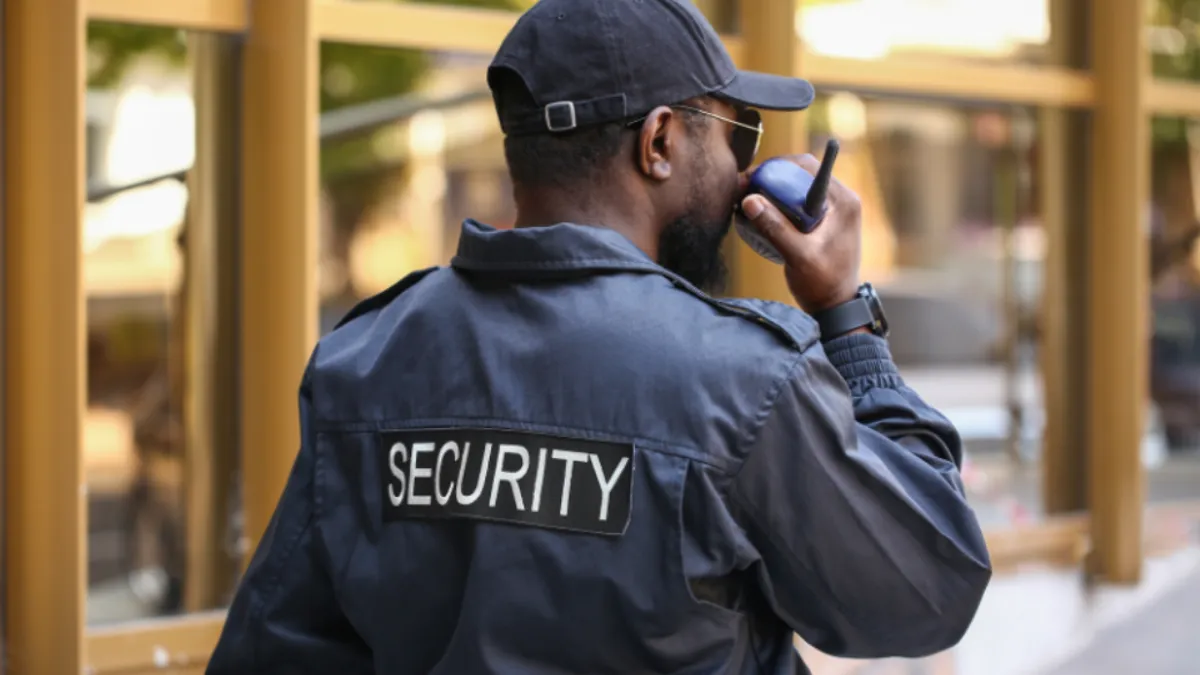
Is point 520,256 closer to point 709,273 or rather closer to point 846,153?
point 709,273

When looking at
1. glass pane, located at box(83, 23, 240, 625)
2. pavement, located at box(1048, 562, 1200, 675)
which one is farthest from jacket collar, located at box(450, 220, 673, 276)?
pavement, located at box(1048, 562, 1200, 675)

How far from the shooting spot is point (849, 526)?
1589mm

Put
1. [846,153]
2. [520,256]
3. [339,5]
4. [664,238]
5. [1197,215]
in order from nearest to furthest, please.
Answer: [520,256] < [664,238] < [339,5] < [846,153] < [1197,215]

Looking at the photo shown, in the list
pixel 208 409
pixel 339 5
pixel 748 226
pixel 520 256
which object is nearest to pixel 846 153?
pixel 339 5

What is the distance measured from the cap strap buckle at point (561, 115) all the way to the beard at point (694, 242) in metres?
0.19

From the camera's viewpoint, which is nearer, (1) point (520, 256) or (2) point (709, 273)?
(1) point (520, 256)

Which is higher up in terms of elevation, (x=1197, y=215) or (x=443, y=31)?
(x=443, y=31)

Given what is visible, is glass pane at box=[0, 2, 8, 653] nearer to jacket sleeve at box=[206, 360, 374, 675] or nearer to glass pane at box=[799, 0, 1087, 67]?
jacket sleeve at box=[206, 360, 374, 675]

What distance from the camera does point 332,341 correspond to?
1888mm

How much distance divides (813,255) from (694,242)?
6.2 inches

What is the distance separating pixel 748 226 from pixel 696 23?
0.29 metres

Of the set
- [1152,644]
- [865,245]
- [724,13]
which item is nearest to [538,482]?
[724,13]

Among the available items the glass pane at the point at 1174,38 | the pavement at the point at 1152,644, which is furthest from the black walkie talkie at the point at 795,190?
the glass pane at the point at 1174,38

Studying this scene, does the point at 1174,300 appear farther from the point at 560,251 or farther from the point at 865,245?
the point at 560,251
